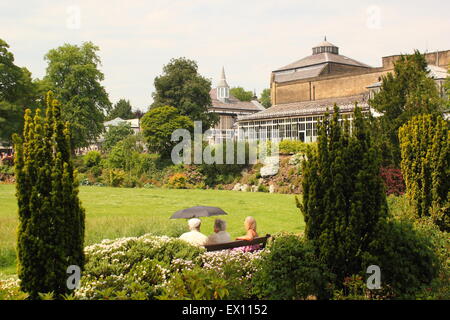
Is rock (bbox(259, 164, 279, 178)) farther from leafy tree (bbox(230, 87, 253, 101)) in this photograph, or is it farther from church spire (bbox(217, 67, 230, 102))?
leafy tree (bbox(230, 87, 253, 101))

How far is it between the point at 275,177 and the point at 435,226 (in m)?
19.7

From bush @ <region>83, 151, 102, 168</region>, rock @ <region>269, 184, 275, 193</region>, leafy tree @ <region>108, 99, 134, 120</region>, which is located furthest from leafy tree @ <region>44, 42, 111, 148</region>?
leafy tree @ <region>108, 99, 134, 120</region>

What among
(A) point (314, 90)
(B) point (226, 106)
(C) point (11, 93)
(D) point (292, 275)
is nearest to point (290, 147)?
(C) point (11, 93)

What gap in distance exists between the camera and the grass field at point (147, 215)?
11.5 metres

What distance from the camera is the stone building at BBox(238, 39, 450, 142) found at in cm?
4294

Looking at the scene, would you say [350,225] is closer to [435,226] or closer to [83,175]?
[435,226]

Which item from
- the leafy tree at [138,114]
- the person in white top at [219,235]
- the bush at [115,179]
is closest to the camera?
the person in white top at [219,235]

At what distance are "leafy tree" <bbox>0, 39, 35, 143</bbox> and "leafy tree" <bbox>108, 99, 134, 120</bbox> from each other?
5943cm

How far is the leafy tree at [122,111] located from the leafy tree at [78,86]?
50388 millimetres

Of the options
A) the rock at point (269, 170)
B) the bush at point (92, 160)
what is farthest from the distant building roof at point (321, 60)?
the rock at point (269, 170)

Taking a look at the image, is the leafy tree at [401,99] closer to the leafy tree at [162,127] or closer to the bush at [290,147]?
the bush at [290,147]

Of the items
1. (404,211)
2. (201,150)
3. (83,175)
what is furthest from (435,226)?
(83,175)

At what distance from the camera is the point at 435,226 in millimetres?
11016

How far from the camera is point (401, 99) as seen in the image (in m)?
19.0
